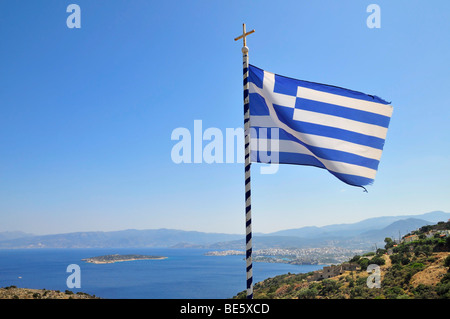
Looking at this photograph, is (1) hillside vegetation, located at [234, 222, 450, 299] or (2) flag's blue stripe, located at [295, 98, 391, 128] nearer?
(2) flag's blue stripe, located at [295, 98, 391, 128]

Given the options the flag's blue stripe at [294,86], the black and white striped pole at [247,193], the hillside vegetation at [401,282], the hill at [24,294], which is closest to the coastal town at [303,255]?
the hillside vegetation at [401,282]

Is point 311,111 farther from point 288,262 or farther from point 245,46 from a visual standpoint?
point 288,262

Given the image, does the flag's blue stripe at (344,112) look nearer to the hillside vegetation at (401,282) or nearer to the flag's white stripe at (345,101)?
the flag's white stripe at (345,101)

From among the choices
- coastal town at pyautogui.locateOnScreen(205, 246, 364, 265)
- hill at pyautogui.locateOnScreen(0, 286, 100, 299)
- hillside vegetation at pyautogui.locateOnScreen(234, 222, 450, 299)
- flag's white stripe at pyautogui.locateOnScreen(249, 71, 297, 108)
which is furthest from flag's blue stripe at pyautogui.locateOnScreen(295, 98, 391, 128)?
coastal town at pyautogui.locateOnScreen(205, 246, 364, 265)

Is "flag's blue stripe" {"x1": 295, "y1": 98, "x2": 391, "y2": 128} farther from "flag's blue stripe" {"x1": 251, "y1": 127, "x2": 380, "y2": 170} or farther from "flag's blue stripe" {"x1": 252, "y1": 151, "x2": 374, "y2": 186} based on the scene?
"flag's blue stripe" {"x1": 252, "y1": 151, "x2": 374, "y2": 186}

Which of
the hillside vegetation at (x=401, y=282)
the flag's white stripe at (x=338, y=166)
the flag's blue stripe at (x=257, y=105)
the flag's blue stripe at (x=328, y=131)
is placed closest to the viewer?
the flag's white stripe at (x=338, y=166)

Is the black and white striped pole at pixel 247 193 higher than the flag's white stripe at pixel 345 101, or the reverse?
the flag's white stripe at pixel 345 101

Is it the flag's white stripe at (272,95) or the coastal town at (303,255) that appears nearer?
the flag's white stripe at (272,95)

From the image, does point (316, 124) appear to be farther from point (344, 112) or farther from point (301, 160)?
point (301, 160)
